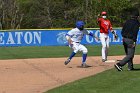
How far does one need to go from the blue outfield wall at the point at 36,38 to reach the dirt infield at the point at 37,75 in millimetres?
14032

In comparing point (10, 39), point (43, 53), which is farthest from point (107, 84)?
point (10, 39)

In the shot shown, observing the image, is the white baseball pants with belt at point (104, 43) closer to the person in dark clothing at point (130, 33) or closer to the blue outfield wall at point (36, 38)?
the person in dark clothing at point (130, 33)

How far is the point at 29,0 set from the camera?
239 feet

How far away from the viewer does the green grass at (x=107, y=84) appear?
10180 millimetres

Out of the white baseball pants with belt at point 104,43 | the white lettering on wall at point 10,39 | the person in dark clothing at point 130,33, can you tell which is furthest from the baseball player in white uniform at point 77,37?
the white lettering on wall at point 10,39

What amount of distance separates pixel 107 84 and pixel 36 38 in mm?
21503

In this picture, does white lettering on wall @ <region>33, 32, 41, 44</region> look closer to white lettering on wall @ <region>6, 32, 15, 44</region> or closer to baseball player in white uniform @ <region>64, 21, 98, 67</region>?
white lettering on wall @ <region>6, 32, 15, 44</region>

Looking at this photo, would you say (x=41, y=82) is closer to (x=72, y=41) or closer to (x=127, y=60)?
(x=127, y=60)

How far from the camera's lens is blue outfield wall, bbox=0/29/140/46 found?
1259 inches

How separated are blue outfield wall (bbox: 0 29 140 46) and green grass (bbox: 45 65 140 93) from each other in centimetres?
1917

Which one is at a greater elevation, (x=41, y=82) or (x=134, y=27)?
(x=134, y=27)

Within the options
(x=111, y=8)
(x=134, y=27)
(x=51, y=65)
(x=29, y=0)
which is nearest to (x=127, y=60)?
(x=134, y=27)

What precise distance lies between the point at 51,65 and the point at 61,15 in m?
48.0

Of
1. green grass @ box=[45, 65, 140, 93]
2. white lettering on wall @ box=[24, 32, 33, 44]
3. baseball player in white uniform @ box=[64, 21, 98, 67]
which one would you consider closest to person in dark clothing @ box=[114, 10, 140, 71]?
green grass @ box=[45, 65, 140, 93]
